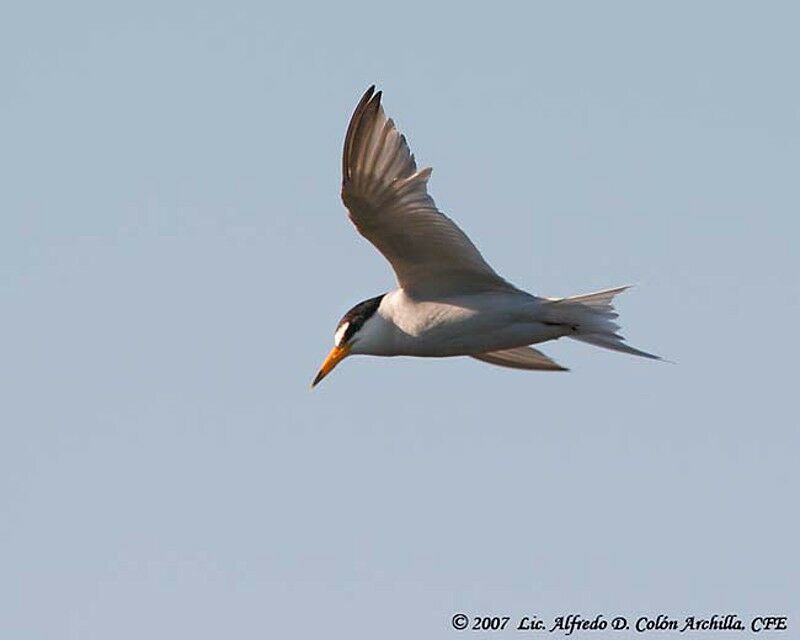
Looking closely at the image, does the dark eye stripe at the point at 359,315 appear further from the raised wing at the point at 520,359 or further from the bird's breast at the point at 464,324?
the raised wing at the point at 520,359

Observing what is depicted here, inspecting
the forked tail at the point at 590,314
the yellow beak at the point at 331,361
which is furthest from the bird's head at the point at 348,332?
the forked tail at the point at 590,314

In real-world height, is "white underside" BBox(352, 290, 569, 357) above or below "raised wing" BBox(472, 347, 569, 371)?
above

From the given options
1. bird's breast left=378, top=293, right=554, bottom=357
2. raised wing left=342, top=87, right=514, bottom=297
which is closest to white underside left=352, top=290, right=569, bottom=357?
bird's breast left=378, top=293, right=554, bottom=357

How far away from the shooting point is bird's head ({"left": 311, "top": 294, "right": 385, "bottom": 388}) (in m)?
14.2

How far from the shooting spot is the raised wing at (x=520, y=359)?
1573 centimetres

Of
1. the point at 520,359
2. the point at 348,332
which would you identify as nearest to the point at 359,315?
the point at 348,332

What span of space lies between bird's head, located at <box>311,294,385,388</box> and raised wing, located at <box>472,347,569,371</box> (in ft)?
5.68

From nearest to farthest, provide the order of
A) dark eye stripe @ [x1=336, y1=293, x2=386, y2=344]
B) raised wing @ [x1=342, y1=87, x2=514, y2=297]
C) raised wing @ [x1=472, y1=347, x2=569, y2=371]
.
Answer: raised wing @ [x1=342, y1=87, x2=514, y2=297]
dark eye stripe @ [x1=336, y1=293, x2=386, y2=344]
raised wing @ [x1=472, y1=347, x2=569, y2=371]

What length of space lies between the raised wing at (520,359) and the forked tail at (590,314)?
192 cm

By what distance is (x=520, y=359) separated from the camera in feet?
51.9

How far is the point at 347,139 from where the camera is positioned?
12.8m

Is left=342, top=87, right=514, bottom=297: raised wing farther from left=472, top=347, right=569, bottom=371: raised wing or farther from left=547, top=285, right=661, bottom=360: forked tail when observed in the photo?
left=472, top=347, right=569, bottom=371: raised wing

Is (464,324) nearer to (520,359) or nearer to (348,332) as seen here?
(348,332)

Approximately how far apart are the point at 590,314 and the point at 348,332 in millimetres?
1881
